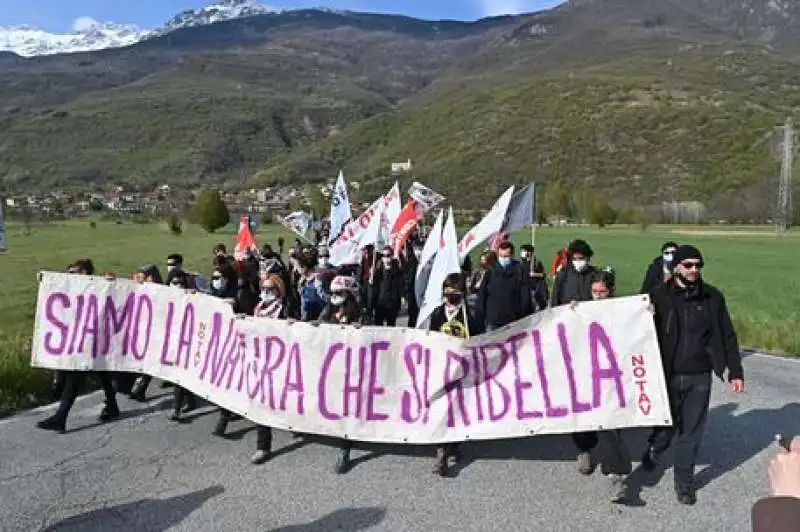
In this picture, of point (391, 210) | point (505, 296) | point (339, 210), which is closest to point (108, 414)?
point (505, 296)

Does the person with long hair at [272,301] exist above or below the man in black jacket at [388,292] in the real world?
above

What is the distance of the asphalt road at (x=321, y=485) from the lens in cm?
614

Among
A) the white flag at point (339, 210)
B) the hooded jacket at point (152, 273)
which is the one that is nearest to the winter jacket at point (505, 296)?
the hooded jacket at point (152, 273)

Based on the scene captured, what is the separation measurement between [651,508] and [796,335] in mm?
9756

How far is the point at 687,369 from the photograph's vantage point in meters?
6.68

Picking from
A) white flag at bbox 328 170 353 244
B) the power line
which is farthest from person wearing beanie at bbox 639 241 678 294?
the power line

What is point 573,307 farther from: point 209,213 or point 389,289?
point 209,213

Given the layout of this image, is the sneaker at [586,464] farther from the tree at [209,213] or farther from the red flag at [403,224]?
the tree at [209,213]

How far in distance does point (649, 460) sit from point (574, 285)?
2522mm

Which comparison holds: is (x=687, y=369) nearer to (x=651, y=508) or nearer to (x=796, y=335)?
(x=651, y=508)

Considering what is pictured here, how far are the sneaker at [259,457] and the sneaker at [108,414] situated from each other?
227cm

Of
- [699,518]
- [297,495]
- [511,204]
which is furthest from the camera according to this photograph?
[511,204]

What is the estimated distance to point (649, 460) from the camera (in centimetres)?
745

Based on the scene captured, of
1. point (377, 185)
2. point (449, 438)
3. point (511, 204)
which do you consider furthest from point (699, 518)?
point (377, 185)
